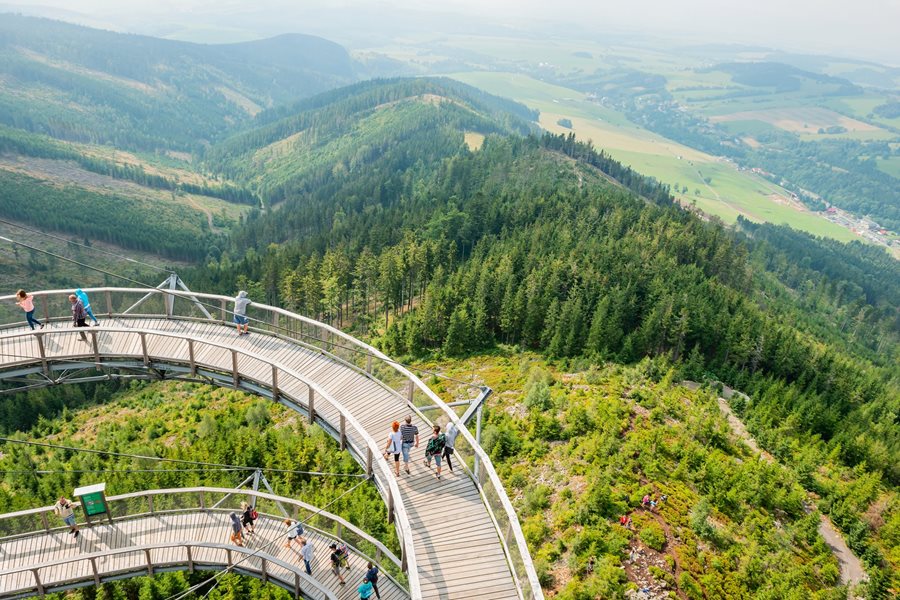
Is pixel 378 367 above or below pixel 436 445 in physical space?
below

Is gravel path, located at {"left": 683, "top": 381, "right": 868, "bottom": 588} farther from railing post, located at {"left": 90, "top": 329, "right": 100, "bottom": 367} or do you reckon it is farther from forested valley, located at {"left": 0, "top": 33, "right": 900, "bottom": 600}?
railing post, located at {"left": 90, "top": 329, "right": 100, "bottom": 367}

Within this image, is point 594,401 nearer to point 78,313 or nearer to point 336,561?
point 336,561

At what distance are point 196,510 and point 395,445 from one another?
Answer: 11.6 meters

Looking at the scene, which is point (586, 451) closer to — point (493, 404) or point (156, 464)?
point (493, 404)

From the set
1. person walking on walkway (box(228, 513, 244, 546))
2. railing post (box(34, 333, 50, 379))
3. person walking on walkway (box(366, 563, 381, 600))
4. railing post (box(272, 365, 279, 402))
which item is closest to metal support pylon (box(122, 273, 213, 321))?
railing post (box(34, 333, 50, 379))

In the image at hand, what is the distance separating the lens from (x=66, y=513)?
70.3ft

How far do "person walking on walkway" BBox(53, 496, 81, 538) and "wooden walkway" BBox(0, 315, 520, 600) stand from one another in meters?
6.02

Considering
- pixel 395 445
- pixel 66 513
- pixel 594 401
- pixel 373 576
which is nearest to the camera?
pixel 395 445

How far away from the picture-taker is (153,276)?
141 meters

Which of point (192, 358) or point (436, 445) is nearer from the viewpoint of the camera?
point (436, 445)

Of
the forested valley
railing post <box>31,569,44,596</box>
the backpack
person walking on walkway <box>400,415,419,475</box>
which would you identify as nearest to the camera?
the backpack

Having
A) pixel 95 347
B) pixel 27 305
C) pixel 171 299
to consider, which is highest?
pixel 27 305

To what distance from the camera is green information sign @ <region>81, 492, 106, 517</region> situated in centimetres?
2142

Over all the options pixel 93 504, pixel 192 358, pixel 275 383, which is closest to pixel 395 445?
pixel 275 383
